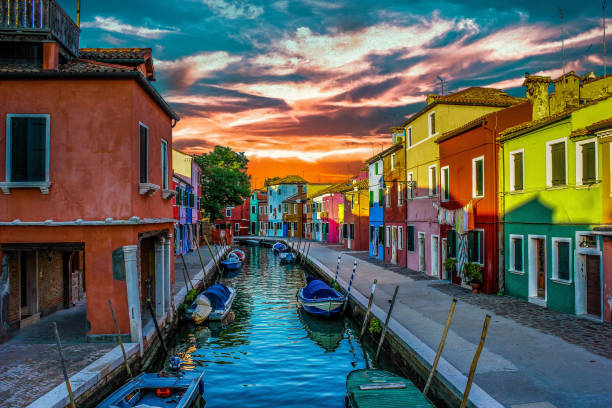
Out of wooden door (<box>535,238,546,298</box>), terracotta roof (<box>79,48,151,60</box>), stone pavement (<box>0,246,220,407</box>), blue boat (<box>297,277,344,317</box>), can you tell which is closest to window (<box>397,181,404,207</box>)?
blue boat (<box>297,277,344,317</box>)

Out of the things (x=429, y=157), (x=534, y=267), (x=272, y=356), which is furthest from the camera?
(x=429, y=157)

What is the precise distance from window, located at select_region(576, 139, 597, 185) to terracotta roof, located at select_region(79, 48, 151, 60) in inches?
573

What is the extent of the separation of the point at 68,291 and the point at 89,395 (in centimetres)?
937

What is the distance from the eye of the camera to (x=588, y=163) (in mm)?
13773

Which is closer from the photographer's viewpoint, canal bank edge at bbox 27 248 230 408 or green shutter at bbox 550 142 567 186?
canal bank edge at bbox 27 248 230 408

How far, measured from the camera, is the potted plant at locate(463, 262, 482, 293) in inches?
731

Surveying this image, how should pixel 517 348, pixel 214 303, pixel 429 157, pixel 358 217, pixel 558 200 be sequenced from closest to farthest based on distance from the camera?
Result: pixel 517 348, pixel 558 200, pixel 214 303, pixel 429 157, pixel 358 217

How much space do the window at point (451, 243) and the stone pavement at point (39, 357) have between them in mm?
14012

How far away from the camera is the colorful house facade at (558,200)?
1334 centimetres

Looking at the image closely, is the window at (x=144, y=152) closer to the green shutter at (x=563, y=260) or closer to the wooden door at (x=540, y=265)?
the green shutter at (x=563, y=260)

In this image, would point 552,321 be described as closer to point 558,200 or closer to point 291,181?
point 558,200

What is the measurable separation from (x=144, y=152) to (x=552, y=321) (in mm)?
13152

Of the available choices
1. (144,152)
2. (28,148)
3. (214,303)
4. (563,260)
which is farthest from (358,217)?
(28,148)

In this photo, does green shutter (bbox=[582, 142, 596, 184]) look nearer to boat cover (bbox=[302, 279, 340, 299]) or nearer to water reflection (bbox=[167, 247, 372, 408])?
water reflection (bbox=[167, 247, 372, 408])
